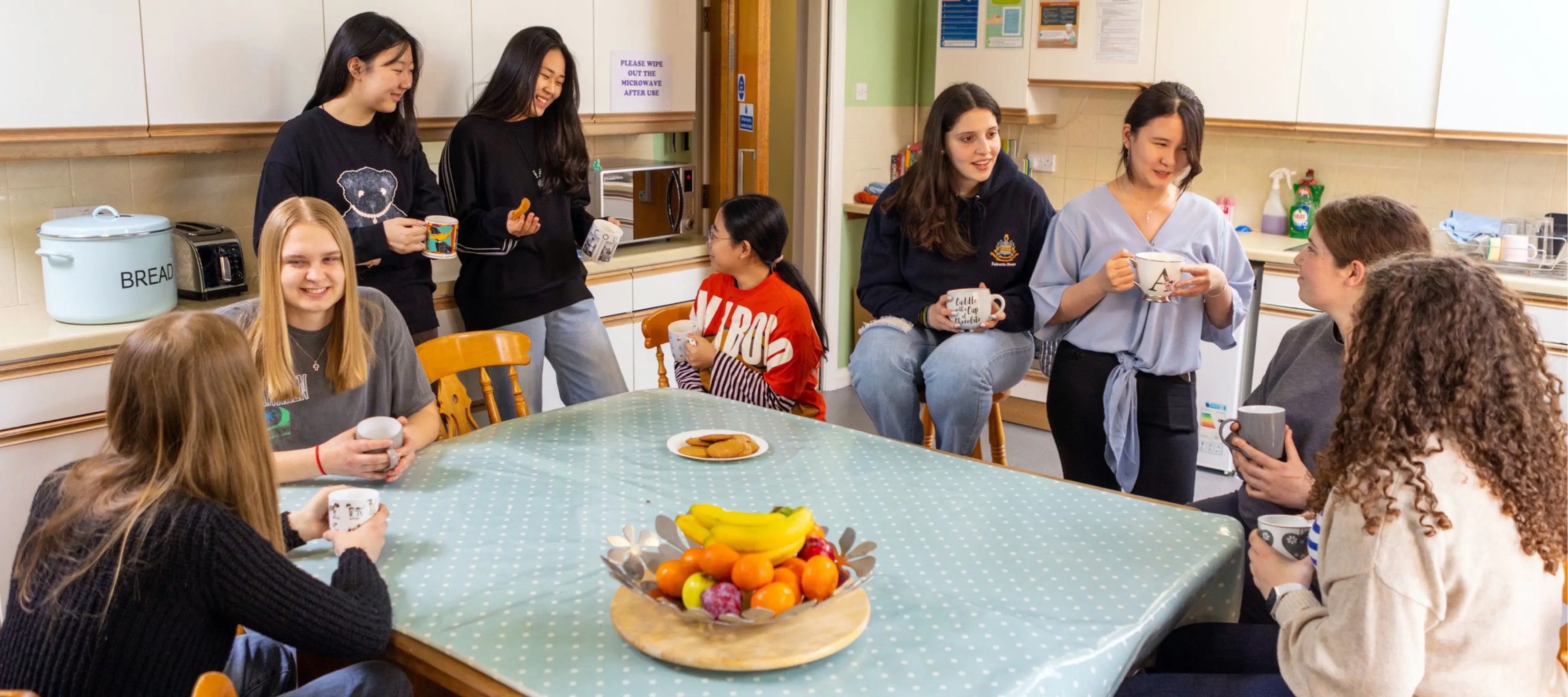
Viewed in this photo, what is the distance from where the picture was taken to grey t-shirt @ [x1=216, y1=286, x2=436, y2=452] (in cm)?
212

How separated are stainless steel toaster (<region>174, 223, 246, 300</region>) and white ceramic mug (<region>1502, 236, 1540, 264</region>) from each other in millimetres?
3593

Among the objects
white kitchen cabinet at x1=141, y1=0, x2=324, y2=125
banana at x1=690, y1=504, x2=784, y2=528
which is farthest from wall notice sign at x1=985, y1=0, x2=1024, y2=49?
banana at x1=690, y1=504, x2=784, y2=528

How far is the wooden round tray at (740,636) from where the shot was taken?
1364 millimetres

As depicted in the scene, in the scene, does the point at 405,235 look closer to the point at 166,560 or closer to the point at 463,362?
the point at 463,362

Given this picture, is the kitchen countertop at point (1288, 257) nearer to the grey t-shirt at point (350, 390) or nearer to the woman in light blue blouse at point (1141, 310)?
the woman in light blue blouse at point (1141, 310)

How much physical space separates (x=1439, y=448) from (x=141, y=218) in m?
2.74

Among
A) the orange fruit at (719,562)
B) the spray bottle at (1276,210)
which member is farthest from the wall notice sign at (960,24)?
the orange fruit at (719,562)

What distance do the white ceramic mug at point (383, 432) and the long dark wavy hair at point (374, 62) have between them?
124cm

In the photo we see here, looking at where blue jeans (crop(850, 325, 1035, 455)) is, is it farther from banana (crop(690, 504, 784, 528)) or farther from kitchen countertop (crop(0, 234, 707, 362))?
banana (crop(690, 504, 784, 528))

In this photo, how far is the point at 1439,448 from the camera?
1377 mm

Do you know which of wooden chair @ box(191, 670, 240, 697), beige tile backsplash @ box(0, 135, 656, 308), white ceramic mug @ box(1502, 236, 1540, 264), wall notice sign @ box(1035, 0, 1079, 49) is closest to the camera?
wooden chair @ box(191, 670, 240, 697)

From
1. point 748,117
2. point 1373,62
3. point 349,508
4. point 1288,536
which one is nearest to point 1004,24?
point 748,117

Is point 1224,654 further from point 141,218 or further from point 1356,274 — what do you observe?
point 141,218

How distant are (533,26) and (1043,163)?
2.20 meters
